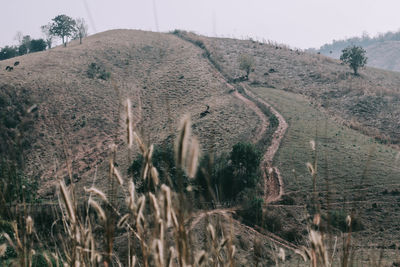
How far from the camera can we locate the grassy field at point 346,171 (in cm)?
2080

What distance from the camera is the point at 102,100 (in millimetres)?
50812

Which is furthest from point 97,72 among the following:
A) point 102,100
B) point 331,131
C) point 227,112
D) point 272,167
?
point 272,167

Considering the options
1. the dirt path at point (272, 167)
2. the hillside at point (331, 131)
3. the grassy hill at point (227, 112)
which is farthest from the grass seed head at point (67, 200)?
the dirt path at point (272, 167)

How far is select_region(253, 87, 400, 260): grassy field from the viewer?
68.2 feet

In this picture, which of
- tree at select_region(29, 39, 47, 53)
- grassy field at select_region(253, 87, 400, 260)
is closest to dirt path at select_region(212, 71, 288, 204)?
grassy field at select_region(253, 87, 400, 260)

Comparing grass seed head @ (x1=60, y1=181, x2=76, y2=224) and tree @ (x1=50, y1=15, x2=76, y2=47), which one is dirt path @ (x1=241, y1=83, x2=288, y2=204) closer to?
grass seed head @ (x1=60, y1=181, x2=76, y2=224)

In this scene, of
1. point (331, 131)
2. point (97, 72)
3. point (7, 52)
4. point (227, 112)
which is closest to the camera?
point (331, 131)

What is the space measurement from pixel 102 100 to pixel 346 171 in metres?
37.9

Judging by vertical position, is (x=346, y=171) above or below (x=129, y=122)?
below

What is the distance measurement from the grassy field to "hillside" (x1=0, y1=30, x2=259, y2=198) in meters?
5.78

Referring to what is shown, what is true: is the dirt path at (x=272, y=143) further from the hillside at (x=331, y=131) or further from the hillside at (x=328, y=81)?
the hillside at (x=328, y=81)

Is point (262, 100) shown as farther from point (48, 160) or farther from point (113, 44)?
point (113, 44)

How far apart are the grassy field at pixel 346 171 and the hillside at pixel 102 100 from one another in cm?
578

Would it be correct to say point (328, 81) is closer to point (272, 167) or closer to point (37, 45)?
point (272, 167)
